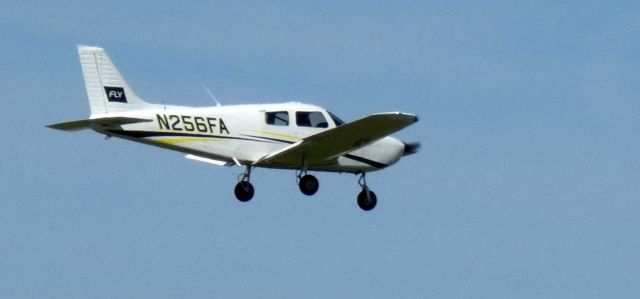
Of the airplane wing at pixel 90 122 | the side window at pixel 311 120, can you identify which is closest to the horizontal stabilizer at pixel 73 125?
the airplane wing at pixel 90 122

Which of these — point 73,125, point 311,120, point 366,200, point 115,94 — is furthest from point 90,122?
point 366,200

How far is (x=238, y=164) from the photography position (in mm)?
58125

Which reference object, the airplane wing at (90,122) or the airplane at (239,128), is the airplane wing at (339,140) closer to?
the airplane at (239,128)

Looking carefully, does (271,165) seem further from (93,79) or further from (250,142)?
(93,79)

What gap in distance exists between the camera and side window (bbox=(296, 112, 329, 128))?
58531 mm

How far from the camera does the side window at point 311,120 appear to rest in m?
58.5

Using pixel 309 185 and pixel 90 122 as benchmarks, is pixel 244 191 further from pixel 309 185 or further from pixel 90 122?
pixel 90 122

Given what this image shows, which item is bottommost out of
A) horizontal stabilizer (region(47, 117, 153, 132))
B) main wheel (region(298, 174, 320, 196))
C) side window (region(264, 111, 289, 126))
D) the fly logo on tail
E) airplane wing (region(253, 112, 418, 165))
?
main wheel (region(298, 174, 320, 196))

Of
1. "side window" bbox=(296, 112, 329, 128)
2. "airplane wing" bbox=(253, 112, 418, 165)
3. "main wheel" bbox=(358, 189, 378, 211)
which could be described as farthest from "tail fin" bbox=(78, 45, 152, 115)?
"main wheel" bbox=(358, 189, 378, 211)

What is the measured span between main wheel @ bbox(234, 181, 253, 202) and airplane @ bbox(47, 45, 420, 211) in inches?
0.9

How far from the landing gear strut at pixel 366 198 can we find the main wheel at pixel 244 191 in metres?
3.26

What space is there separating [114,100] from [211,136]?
A: 2361 mm

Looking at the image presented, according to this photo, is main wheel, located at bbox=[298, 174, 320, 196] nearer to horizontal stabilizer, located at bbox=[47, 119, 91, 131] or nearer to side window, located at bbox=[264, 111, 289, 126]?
side window, located at bbox=[264, 111, 289, 126]

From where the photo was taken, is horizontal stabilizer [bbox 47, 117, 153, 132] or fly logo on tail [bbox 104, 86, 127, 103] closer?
horizontal stabilizer [bbox 47, 117, 153, 132]
